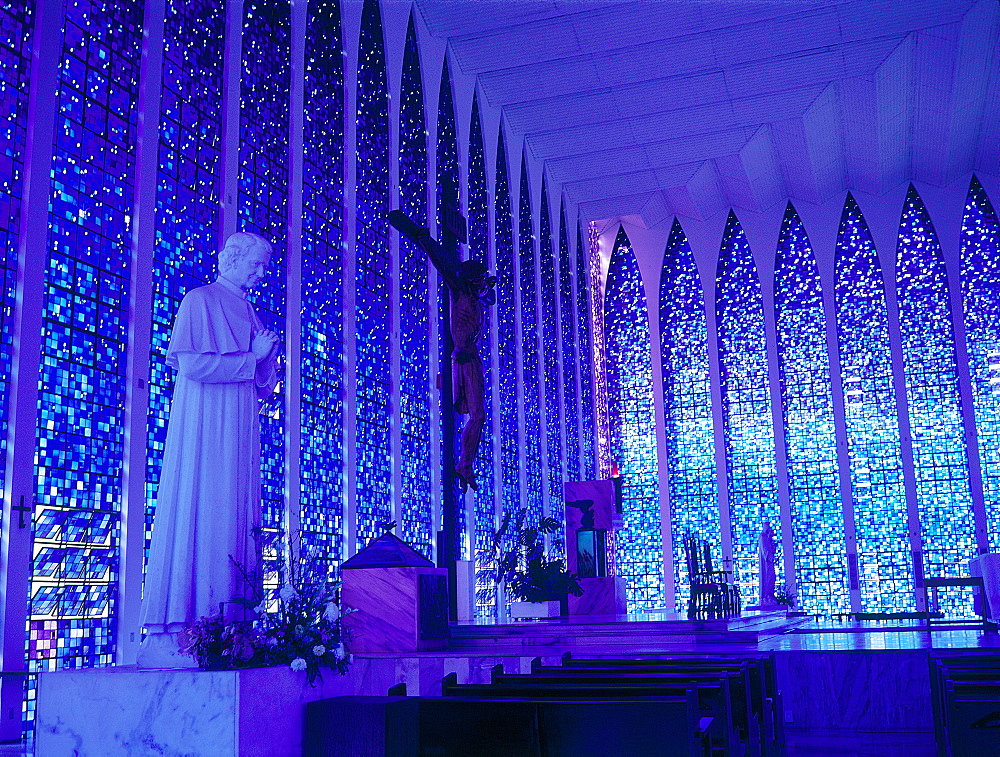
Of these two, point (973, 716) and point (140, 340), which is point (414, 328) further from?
point (973, 716)

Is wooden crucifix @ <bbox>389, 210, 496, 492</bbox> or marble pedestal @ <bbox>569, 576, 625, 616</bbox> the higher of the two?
wooden crucifix @ <bbox>389, 210, 496, 492</bbox>

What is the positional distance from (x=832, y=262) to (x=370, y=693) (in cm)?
1798

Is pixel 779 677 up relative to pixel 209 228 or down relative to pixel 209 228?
down

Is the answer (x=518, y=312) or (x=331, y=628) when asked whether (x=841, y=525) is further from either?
(x=331, y=628)

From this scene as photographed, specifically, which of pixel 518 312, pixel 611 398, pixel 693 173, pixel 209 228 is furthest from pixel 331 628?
pixel 611 398

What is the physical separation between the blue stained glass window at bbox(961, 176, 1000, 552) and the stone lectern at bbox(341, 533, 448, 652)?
50.7 feet

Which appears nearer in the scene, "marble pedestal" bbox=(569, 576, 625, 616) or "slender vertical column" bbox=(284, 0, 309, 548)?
"slender vertical column" bbox=(284, 0, 309, 548)

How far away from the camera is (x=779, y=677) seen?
7227mm

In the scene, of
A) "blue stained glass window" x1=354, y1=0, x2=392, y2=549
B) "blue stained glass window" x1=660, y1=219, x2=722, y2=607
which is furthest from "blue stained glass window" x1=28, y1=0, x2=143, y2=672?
"blue stained glass window" x1=660, y1=219, x2=722, y2=607

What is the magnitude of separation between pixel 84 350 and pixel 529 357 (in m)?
11.2

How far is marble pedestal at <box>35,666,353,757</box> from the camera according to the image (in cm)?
433

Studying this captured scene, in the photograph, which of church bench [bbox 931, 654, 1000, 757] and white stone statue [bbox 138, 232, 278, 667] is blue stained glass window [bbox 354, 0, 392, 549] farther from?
church bench [bbox 931, 654, 1000, 757]

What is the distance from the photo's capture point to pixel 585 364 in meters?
21.7

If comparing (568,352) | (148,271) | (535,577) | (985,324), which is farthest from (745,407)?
(148,271)
